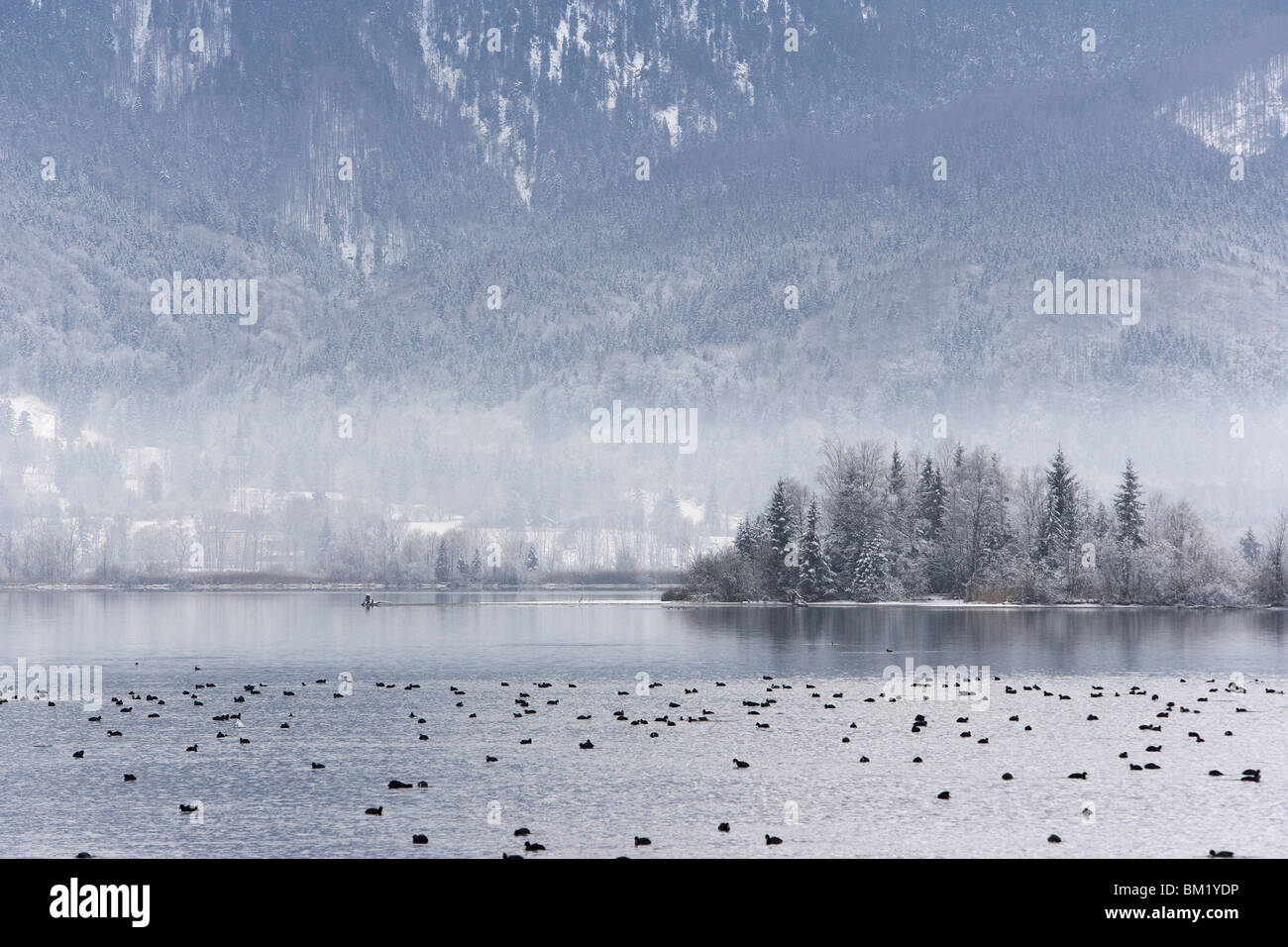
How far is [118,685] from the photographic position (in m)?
60.7

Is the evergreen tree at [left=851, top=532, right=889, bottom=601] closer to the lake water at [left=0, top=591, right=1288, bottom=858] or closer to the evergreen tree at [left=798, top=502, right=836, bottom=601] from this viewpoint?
the evergreen tree at [left=798, top=502, right=836, bottom=601]

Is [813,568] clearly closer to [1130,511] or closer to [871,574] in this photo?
[871,574]

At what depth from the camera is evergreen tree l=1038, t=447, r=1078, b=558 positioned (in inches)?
6816

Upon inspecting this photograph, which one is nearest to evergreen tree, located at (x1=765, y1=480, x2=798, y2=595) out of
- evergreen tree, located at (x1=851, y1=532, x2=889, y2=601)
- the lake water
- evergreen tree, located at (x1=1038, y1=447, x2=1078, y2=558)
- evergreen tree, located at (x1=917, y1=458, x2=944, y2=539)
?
evergreen tree, located at (x1=851, y1=532, x2=889, y2=601)

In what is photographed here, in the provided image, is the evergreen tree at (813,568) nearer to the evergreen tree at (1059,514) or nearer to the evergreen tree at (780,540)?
the evergreen tree at (780,540)

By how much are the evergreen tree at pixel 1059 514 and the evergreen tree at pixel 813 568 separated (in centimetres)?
2767

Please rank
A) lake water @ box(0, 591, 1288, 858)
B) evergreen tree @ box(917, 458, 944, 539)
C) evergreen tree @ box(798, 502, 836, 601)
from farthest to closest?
1. evergreen tree @ box(917, 458, 944, 539)
2. evergreen tree @ box(798, 502, 836, 601)
3. lake water @ box(0, 591, 1288, 858)

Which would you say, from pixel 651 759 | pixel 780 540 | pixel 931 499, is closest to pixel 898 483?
pixel 931 499

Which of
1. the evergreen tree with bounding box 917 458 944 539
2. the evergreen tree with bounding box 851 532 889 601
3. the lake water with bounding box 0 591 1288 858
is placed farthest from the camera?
the evergreen tree with bounding box 917 458 944 539

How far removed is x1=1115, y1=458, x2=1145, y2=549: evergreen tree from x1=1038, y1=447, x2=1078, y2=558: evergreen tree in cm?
597

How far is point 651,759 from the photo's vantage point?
38375 mm
